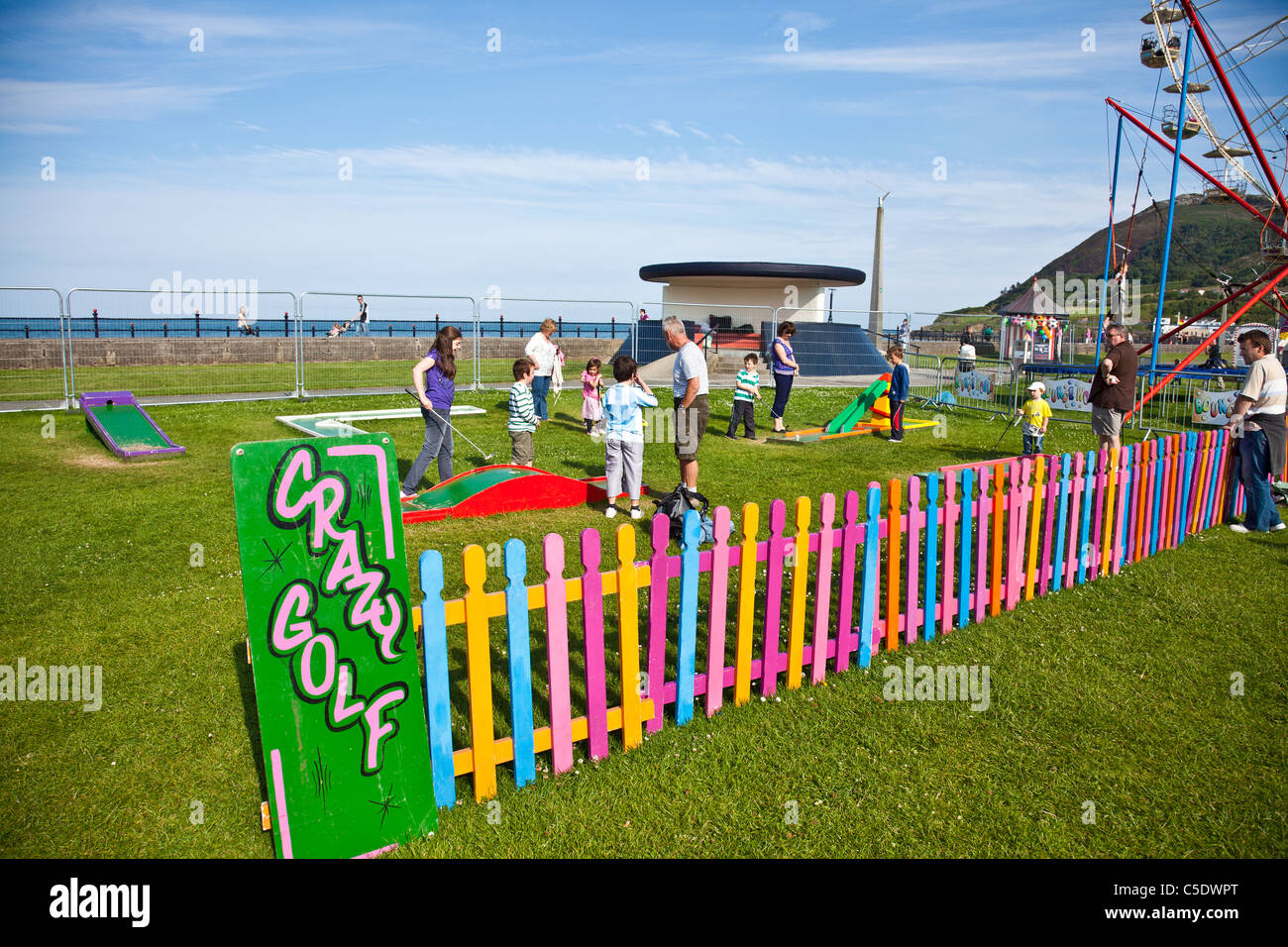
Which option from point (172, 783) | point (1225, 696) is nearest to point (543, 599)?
point (172, 783)

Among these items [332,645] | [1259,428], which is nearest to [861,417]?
[1259,428]

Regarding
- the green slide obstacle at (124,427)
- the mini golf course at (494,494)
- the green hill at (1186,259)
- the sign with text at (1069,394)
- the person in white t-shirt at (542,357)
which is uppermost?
the green hill at (1186,259)

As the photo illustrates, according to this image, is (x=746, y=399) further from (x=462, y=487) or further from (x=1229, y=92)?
(x=1229, y=92)

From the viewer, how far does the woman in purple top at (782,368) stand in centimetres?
1438

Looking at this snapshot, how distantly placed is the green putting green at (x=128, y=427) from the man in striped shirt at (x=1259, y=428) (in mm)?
13647

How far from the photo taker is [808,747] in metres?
4.17

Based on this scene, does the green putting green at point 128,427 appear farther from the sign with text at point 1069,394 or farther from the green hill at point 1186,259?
the green hill at point 1186,259

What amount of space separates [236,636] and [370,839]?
8.60ft

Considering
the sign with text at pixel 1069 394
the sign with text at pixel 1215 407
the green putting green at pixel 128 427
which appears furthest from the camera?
the sign with text at pixel 1069 394

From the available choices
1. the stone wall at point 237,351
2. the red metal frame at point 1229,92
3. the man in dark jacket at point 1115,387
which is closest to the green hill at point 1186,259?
the stone wall at point 237,351

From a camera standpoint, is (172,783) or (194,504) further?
(194,504)
